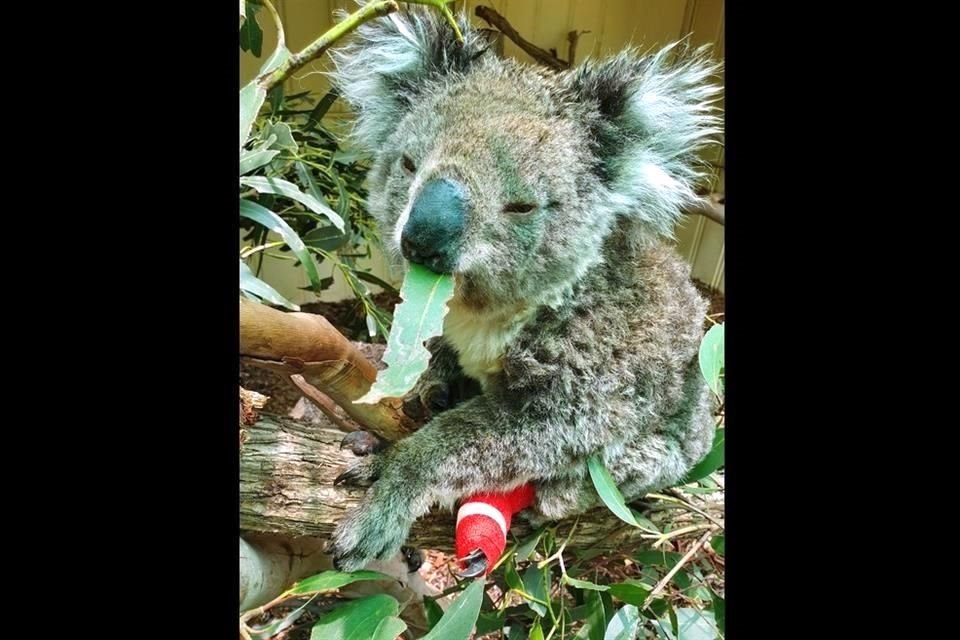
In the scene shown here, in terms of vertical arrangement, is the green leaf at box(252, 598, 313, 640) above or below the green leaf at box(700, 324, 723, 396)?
below

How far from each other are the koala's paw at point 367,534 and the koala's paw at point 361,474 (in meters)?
0.04

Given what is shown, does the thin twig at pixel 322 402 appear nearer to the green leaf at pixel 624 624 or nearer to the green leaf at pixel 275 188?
the green leaf at pixel 275 188

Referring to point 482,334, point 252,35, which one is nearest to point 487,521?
point 482,334

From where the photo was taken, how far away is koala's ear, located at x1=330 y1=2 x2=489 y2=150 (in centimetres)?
120

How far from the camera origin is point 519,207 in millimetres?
1074

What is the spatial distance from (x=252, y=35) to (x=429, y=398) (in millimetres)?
710

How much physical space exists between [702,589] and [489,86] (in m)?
1.00

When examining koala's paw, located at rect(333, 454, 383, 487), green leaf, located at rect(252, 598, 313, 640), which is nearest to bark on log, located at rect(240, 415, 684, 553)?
koala's paw, located at rect(333, 454, 383, 487)

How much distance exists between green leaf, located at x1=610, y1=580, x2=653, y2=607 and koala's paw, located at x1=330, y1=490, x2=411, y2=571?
0.38 metres

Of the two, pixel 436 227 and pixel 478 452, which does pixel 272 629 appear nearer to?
pixel 478 452

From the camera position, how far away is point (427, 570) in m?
1.67

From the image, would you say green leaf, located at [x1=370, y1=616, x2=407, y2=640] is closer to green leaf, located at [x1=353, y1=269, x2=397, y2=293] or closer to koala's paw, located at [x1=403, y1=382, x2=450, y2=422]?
koala's paw, located at [x1=403, y1=382, x2=450, y2=422]
